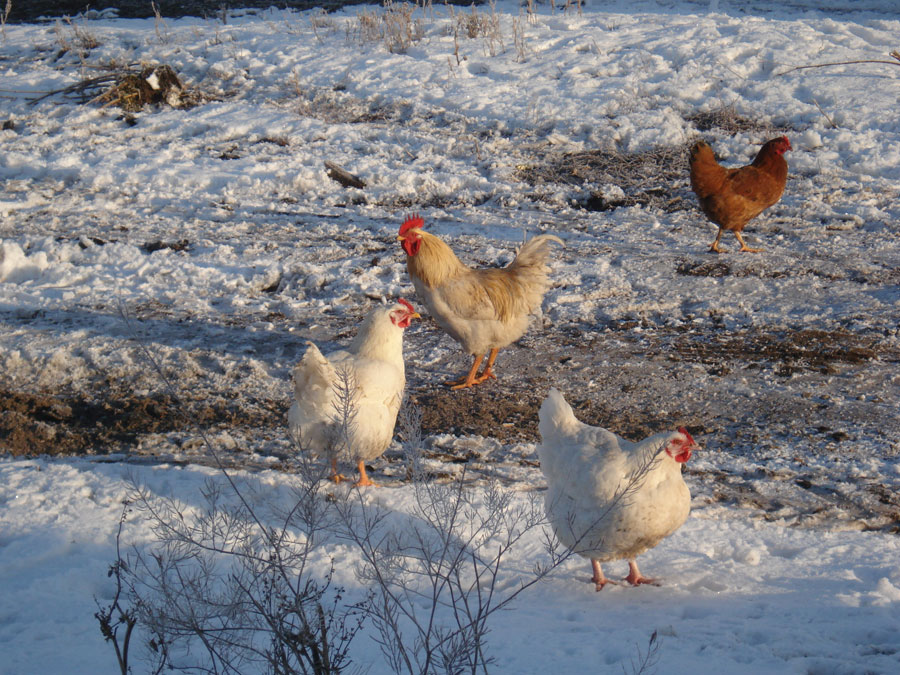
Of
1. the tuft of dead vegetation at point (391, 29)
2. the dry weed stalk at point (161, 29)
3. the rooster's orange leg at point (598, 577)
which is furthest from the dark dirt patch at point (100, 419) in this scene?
the dry weed stalk at point (161, 29)

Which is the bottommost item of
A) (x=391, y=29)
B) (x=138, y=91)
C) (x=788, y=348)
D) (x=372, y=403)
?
(x=788, y=348)

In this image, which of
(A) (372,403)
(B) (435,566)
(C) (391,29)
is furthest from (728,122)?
(B) (435,566)

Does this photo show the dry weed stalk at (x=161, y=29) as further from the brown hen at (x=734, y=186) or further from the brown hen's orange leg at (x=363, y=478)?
the brown hen's orange leg at (x=363, y=478)

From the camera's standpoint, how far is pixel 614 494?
341 cm

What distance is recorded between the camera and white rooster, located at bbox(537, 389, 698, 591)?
3432mm

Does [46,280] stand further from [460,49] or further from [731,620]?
[460,49]

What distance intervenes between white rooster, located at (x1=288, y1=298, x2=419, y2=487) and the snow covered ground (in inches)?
11.9

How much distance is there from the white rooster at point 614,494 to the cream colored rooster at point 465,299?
2199 mm

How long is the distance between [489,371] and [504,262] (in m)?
1.75

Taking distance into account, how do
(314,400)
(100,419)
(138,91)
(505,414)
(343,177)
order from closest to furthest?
(314,400) → (100,419) → (505,414) → (343,177) → (138,91)

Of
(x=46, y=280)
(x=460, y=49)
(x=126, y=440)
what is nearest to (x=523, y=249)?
(x=126, y=440)

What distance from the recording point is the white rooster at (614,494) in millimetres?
3432

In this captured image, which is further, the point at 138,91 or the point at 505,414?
the point at 138,91

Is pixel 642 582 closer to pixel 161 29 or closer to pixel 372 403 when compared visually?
pixel 372 403
